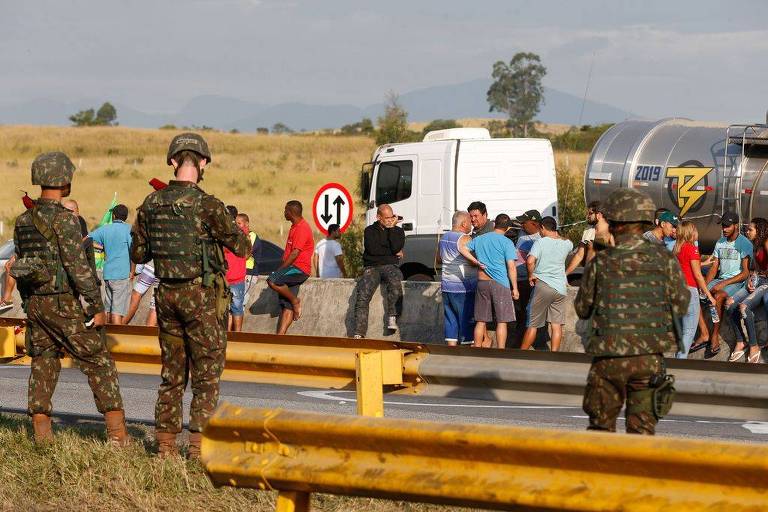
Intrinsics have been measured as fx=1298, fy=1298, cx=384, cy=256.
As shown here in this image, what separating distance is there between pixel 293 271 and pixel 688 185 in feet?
19.4

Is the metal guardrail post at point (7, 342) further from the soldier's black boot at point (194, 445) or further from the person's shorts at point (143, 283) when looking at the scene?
the person's shorts at point (143, 283)

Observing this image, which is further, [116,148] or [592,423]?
[116,148]

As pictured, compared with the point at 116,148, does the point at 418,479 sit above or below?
below

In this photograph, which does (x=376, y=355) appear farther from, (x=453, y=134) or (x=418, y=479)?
(x=453, y=134)

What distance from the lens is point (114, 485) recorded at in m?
6.93

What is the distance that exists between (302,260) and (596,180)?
5.72 m

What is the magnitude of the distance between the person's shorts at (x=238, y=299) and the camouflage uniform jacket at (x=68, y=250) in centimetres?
749

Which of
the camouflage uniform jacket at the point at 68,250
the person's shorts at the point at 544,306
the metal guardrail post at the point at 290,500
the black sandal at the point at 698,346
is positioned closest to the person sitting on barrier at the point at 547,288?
the person's shorts at the point at 544,306

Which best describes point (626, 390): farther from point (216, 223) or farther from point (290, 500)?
point (216, 223)

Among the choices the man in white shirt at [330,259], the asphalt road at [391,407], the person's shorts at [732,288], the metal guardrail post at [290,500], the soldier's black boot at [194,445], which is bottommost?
the asphalt road at [391,407]

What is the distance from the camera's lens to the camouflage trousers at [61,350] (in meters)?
7.85

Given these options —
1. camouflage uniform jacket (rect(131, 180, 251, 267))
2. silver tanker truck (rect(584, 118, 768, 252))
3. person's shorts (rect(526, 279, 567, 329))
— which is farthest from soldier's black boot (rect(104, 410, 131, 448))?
silver tanker truck (rect(584, 118, 768, 252))

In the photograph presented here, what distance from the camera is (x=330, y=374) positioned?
24.2 ft

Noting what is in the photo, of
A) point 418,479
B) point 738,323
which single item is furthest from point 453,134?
point 418,479
